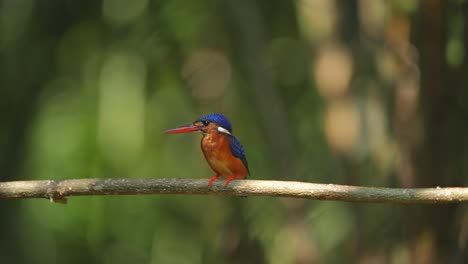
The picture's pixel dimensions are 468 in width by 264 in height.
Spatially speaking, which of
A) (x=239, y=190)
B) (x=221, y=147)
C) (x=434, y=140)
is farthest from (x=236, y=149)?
(x=434, y=140)

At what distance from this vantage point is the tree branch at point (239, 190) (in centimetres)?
245

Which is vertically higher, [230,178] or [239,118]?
[230,178]

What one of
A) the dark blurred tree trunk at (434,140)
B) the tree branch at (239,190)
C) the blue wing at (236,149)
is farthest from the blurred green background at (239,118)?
the tree branch at (239,190)

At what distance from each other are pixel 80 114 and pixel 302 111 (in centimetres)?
201

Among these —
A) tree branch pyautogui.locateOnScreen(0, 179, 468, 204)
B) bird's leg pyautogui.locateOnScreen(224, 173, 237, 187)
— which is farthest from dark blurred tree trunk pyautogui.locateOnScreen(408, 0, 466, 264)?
Answer: tree branch pyautogui.locateOnScreen(0, 179, 468, 204)

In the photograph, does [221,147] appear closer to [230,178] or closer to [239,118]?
[230,178]

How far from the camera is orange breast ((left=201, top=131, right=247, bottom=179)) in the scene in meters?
3.26

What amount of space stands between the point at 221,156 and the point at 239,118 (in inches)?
122

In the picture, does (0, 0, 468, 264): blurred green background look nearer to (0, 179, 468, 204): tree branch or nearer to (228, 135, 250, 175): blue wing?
(228, 135, 250, 175): blue wing

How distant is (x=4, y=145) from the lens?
678cm

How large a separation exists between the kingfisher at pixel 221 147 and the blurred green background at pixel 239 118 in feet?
4.64

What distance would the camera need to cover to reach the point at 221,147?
3299 millimetres

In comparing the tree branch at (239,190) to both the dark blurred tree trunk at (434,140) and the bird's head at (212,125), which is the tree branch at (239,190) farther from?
the dark blurred tree trunk at (434,140)

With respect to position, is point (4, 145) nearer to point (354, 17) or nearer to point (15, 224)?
point (15, 224)
